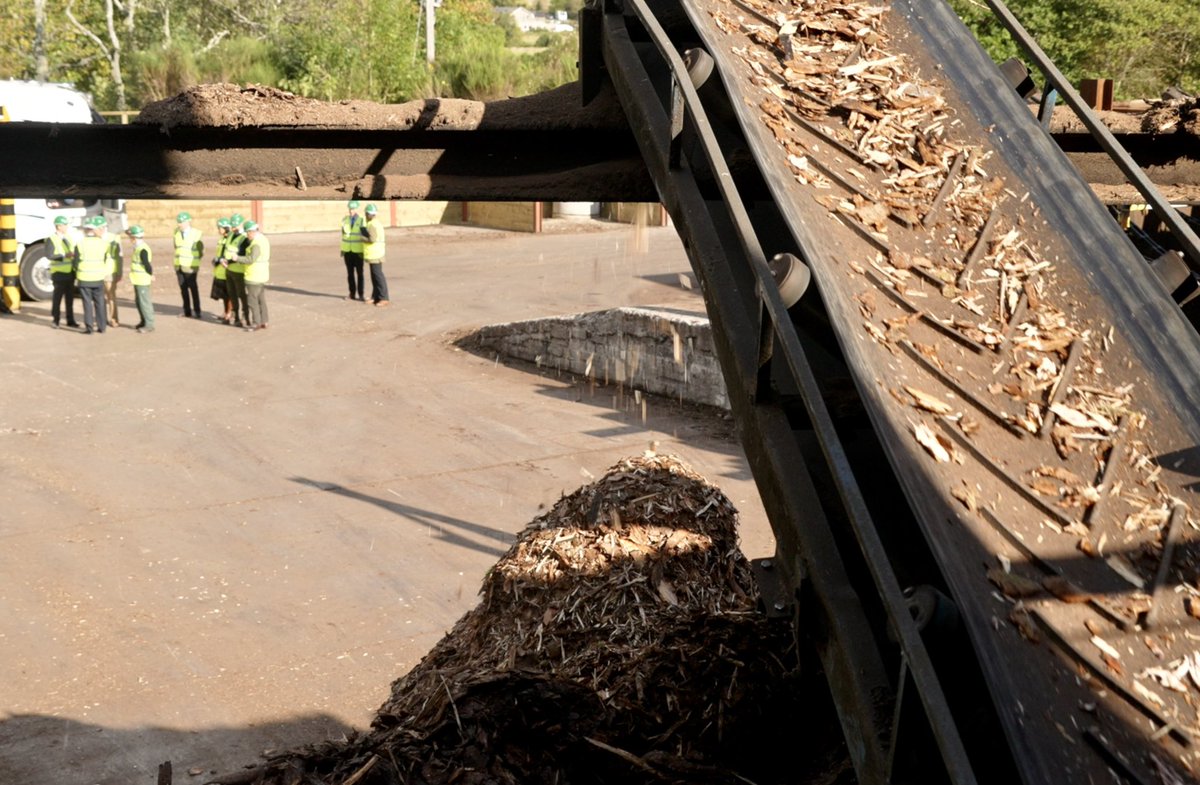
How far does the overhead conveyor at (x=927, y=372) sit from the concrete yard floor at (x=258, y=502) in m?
3.97

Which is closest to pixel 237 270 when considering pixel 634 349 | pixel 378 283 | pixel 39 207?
pixel 378 283

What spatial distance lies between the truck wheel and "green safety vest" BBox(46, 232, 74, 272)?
79.5 inches

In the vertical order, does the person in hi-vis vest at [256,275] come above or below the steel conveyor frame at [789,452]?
below

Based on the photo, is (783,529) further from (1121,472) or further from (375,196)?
(375,196)

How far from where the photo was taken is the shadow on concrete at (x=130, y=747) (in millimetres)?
7516

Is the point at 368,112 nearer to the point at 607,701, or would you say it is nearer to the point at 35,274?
the point at 607,701

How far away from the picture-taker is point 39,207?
73.8ft

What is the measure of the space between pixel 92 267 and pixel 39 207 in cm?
332

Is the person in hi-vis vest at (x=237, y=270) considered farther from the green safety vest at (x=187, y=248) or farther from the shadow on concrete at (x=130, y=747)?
the shadow on concrete at (x=130, y=747)

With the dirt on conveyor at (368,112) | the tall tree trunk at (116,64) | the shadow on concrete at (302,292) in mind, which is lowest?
the shadow on concrete at (302,292)

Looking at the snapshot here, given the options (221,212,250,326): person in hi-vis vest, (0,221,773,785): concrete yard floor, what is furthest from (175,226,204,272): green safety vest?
(0,221,773,785): concrete yard floor

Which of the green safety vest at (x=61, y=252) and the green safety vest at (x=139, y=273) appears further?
the green safety vest at (x=61, y=252)

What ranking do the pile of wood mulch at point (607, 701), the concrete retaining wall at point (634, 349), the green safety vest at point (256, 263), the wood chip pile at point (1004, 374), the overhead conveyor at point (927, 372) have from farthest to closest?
the green safety vest at point (256, 263), the concrete retaining wall at point (634, 349), the pile of wood mulch at point (607, 701), the wood chip pile at point (1004, 374), the overhead conveyor at point (927, 372)

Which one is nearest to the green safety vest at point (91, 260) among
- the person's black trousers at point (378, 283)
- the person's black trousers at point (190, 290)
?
the person's black trousers at point (190, 290)
